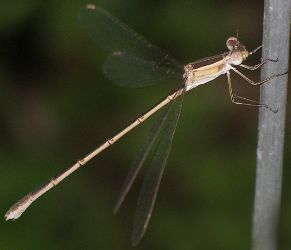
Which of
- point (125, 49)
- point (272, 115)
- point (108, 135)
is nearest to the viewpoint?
point (272, 115)

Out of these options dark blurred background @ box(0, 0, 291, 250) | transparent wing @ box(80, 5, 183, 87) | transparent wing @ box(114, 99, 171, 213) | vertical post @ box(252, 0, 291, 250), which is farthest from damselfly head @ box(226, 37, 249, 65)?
vertical post @ box(252, 0, 291, 250)

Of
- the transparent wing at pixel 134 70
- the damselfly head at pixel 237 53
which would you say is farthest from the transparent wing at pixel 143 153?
the damselfly head at pixel 237 53

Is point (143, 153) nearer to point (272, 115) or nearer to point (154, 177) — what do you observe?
point (154, 177)

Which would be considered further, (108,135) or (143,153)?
(108,135)

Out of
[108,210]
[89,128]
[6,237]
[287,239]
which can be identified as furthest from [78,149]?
[287,239]

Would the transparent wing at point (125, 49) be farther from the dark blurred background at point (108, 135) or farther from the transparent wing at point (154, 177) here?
the dark blurred background at point (108, 135)

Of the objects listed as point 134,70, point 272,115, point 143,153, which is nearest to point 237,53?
point 134,70
